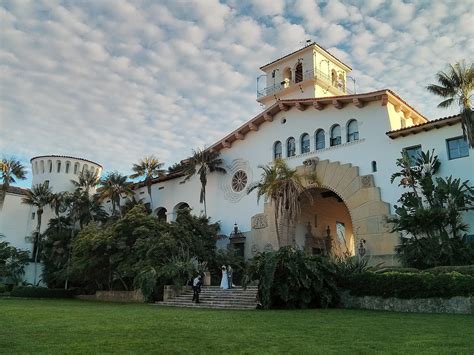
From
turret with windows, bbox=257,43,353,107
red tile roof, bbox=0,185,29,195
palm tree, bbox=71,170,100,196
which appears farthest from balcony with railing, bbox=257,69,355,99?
red tile roof, bbox=0,185,29,195

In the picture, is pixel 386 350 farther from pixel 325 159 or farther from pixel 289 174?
pixel 325 159

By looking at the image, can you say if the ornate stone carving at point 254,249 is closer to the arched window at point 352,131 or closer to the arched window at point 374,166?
the arched window at point 352,131

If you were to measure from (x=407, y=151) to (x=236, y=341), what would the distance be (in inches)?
793

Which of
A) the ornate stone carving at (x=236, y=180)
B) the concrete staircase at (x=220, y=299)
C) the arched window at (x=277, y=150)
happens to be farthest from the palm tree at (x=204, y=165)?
the concrete staircase at (x=220, y=299)

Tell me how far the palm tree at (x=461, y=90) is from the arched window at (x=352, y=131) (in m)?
5.27

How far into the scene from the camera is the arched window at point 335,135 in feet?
97.0

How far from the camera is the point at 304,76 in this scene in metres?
39.9

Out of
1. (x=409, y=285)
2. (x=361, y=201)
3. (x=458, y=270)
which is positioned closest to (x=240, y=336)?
(x=409, y=285)

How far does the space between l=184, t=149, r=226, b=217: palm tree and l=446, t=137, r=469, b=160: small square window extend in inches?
669

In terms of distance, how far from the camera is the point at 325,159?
29578mm

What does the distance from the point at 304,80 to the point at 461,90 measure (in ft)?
57.6

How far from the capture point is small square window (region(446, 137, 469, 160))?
78.0 ft

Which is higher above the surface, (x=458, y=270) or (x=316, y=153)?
(x=316, y=153)

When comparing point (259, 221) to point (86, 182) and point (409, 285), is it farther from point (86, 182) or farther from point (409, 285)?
point (86, 182)
